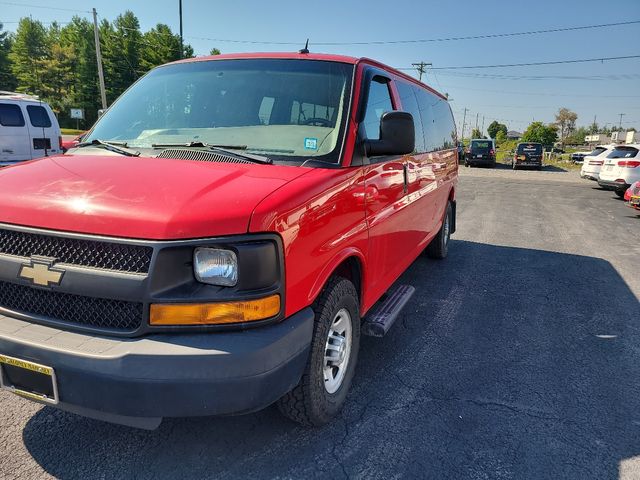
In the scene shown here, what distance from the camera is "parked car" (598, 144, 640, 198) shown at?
1475 cm

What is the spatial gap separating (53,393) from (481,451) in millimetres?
2141

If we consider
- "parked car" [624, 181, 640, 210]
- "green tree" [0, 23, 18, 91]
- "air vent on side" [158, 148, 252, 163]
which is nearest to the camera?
"air vent on side" [158, 148, 252, 163]

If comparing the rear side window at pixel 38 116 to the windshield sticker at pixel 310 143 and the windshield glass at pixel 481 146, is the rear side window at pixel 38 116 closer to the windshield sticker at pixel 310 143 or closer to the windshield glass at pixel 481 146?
the windshield sticker at pixel 310 143

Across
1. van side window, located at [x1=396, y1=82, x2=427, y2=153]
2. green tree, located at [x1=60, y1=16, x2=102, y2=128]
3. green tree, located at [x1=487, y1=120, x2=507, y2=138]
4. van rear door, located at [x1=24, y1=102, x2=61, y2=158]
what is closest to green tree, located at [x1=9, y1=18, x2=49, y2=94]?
green tree, located at [x1=60, y1=16, x2=102, y2=128]

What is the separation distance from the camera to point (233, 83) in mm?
3217

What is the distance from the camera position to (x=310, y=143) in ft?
9.18

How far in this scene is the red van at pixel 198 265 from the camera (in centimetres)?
191

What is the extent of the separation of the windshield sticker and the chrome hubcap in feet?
3.17

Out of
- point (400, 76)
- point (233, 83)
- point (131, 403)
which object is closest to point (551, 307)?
point (400, 76)

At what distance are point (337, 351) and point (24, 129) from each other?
12.8m

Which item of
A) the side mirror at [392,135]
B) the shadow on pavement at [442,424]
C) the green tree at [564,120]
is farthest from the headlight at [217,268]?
the green tree at [564,120]

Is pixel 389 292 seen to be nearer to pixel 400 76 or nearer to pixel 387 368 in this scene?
pixel 387 368

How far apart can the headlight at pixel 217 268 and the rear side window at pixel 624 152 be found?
16.8m

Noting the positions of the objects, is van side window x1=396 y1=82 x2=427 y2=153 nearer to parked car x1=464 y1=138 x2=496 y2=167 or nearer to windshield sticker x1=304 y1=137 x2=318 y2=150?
windshield sticker x1=304 y1=137 x2=318 y2=150
